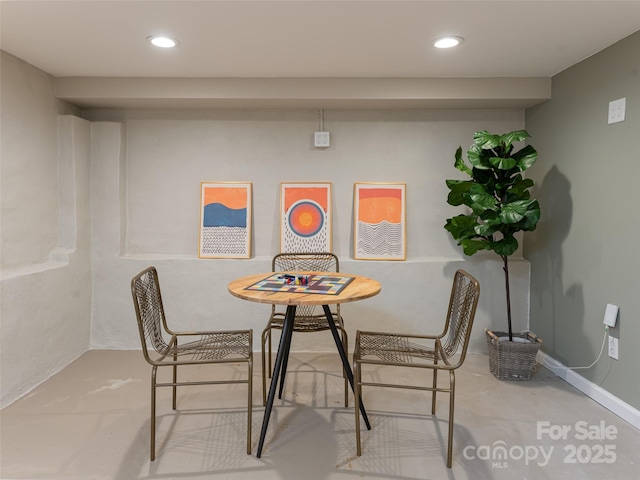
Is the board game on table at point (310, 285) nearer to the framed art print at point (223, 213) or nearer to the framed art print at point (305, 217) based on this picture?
the framed art print at point (305, 217)

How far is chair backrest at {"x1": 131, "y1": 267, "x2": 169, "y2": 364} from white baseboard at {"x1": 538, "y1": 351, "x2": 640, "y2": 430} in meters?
2.65

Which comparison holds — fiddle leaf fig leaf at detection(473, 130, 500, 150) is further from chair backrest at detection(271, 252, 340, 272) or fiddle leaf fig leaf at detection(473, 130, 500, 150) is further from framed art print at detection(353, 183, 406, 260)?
chair backrest at detection(271, 252, 340, 272)

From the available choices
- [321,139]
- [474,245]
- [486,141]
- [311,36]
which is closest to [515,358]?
[474,245]

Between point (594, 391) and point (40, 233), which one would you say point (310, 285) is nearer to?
point (594, 391)

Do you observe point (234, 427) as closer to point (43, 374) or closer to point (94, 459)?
point (94, 459)

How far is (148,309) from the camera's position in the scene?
2.21 m

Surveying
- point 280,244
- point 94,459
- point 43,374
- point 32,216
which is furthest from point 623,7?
point 43,374

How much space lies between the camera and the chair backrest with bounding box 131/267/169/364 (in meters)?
2.03

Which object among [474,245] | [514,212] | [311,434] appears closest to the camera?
[311,434]


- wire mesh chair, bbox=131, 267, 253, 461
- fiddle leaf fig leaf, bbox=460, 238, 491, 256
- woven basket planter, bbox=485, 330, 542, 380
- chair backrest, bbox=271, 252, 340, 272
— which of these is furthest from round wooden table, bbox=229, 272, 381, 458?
woven basket planter, bbox=485, 330, 542, 380

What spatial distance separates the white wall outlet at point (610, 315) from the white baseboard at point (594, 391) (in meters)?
0.44

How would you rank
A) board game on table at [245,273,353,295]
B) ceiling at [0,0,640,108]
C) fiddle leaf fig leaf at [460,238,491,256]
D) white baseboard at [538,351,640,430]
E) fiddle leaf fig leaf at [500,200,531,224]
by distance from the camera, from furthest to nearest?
fiddle leaf fig leaf at [460,238,491,256], fiddle leaf fig leaf at [500,200,531,224], white baseboard at [538,351,640,430], board game on table at [245,273,353,295], ceiling at [0,0,640,108]

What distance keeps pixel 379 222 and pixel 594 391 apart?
1.94 meters

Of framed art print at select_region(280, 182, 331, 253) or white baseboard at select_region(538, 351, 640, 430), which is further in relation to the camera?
framed art print at select_region(280, 182, 331, 253)
